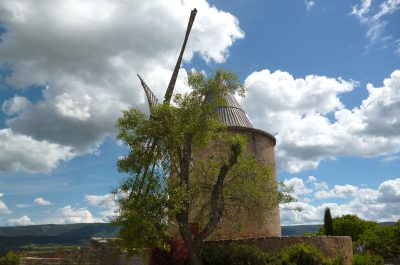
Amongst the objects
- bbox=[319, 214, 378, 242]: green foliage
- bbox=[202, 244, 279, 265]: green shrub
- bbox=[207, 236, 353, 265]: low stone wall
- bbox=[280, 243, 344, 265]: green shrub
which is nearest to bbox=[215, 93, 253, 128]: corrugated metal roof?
bbox=[207, 236, 353, 265]: low stone wall

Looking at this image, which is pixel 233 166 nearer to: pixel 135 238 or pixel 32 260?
pixel 135 238

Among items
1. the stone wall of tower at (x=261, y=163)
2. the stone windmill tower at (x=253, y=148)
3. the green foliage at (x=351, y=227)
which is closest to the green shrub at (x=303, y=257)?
the stone wall of tower at (x=261, y=163)

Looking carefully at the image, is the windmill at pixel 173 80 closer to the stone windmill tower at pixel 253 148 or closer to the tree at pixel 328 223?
the stone windmill tower at pixel 253 148

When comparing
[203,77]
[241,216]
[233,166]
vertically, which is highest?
[203,77]

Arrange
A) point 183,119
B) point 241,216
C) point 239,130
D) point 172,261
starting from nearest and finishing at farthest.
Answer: point 183,119, point 172,261, point 241,216, point 239,130

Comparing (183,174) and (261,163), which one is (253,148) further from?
(183,174)

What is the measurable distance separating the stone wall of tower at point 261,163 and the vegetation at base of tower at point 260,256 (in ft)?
10.1

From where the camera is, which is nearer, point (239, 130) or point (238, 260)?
point (238, 260)

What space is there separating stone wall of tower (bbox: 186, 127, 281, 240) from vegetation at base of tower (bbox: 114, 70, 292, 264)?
3.00 m

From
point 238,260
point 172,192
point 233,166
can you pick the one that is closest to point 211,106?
point 233,166

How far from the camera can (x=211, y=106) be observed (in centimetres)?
1509

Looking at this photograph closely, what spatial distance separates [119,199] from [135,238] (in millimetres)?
1524

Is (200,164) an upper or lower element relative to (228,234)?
upper

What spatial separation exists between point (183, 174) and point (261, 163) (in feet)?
21.8
